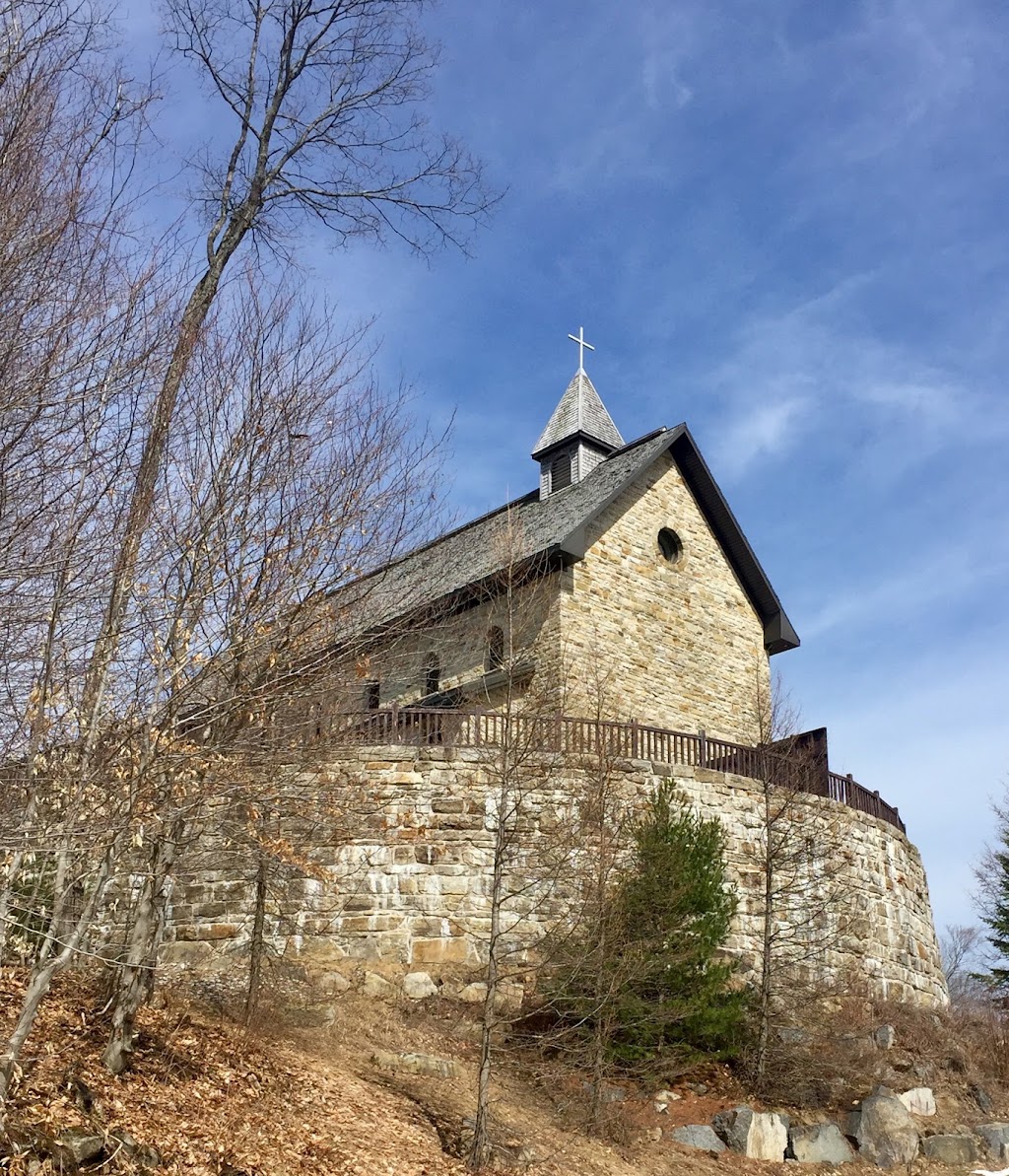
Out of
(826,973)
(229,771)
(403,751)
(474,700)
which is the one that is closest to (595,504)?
(474,700)

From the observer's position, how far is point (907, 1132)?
14.1m

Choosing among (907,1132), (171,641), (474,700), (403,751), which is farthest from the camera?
(474,700)

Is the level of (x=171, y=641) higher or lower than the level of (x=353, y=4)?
lower

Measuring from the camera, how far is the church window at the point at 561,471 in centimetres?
2831

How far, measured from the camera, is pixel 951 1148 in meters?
14.2

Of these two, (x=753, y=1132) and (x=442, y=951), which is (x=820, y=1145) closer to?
(x=753, y=1132)

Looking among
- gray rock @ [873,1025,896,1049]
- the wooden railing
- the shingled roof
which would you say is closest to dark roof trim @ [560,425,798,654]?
the shingled roof

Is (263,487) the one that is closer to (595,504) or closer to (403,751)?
(403,751)

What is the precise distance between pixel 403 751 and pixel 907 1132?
786 cm

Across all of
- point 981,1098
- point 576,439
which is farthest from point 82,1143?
point 576,439

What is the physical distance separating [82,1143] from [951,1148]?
10.5 metres

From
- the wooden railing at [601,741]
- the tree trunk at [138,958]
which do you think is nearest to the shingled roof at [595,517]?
the wooden railing at [601,741]

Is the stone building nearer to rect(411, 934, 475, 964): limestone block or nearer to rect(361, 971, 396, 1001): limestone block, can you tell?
rect(411, 934, 475, 964): limestone block

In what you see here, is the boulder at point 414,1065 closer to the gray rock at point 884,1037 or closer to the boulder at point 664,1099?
the boulder at point 664,1099
